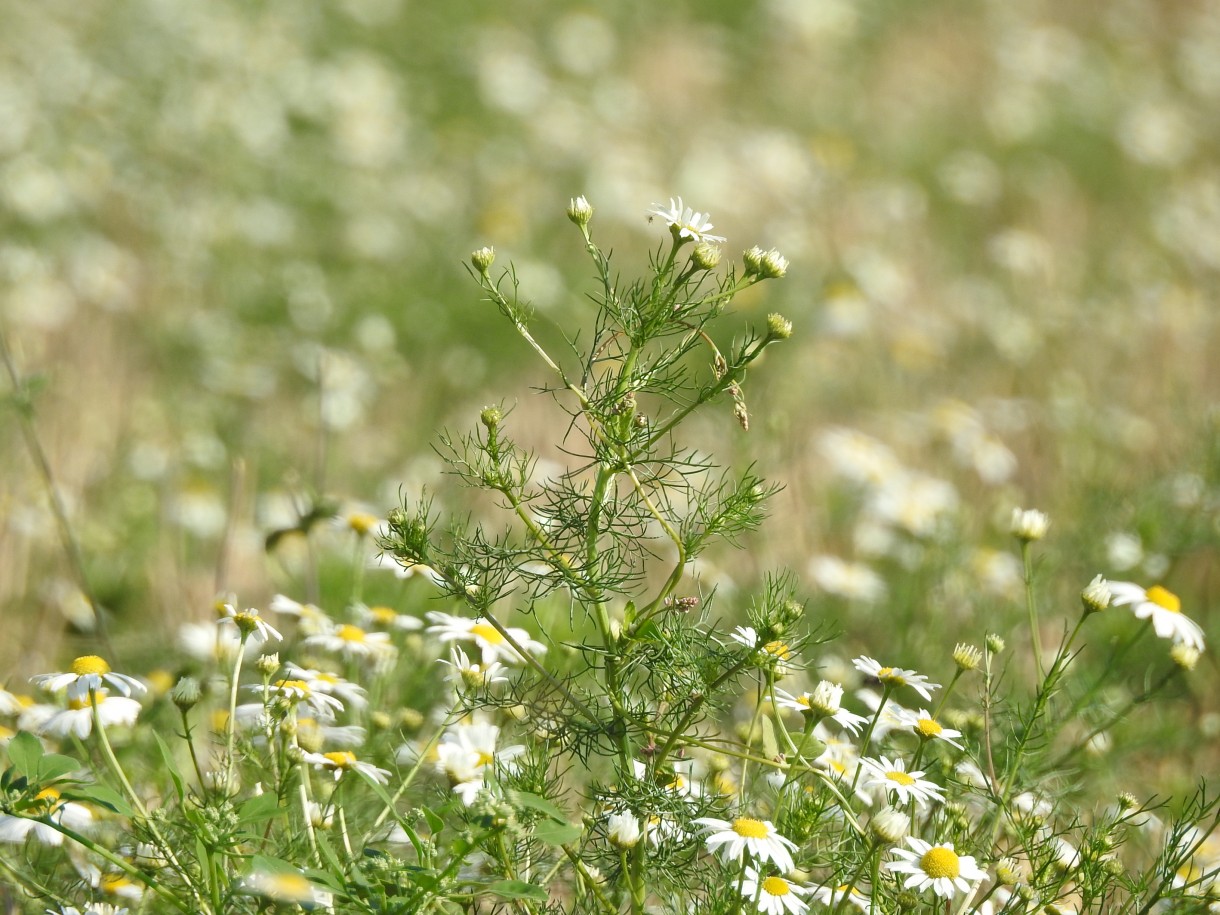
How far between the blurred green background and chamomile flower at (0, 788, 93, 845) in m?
1.01

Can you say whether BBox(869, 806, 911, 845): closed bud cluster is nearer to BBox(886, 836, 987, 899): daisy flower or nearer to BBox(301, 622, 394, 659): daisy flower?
BBox(886, 836, 987, 899): daisy flower

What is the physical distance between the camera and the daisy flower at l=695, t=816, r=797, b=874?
1.53 meters

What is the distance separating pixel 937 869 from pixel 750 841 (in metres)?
0.26

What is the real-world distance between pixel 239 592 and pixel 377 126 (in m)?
4.19

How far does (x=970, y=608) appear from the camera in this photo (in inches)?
138

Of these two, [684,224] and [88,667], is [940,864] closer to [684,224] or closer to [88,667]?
[684,224]

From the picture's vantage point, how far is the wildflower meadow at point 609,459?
1.69 meters

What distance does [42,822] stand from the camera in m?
1.46

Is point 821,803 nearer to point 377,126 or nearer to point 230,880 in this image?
point 230,880

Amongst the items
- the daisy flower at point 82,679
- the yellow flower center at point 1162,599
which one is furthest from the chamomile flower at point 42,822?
the yellow flower center at point 1162,599

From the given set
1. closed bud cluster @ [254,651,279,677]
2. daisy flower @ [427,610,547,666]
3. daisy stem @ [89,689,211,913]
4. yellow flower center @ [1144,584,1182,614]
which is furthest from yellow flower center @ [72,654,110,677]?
yellow flower center @ [1144,584,1182,614]

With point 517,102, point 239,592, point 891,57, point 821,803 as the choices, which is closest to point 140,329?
point 239,592

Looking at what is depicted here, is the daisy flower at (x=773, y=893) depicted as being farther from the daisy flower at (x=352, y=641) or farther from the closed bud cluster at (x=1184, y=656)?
the closed bud cluster at (x=1184, y=656)

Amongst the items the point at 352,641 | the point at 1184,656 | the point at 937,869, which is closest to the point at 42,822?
the point at 352,641
